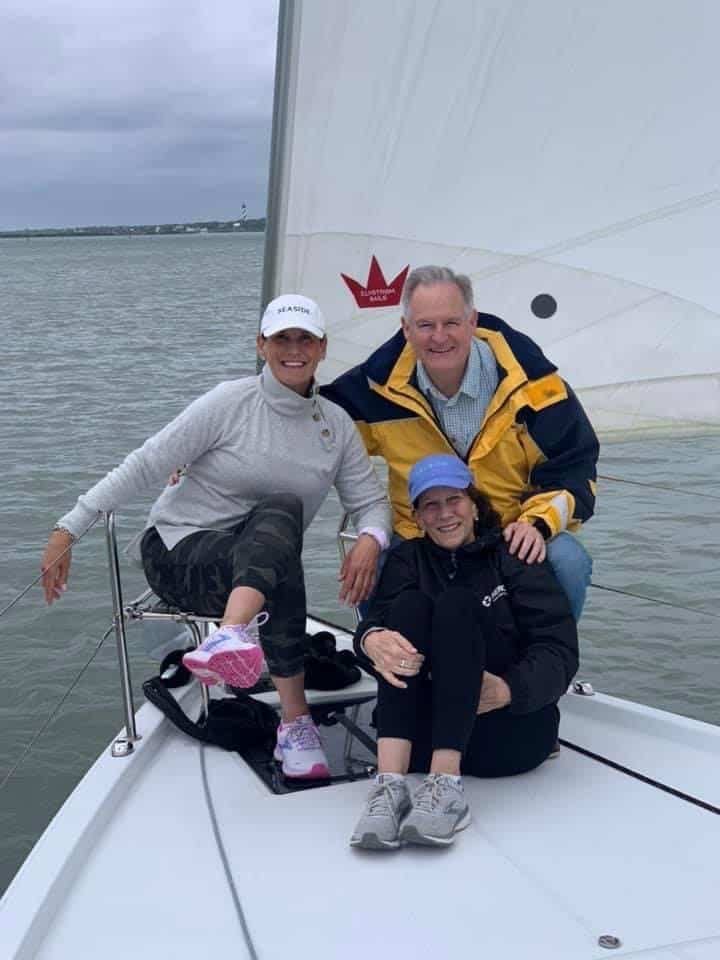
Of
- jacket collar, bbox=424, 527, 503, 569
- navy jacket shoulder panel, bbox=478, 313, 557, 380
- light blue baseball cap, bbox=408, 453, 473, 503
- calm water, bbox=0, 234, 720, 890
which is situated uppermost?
navy jacket shoulder panel, bbox=478, 313, 557, 380

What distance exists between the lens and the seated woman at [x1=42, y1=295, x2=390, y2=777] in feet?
8.20

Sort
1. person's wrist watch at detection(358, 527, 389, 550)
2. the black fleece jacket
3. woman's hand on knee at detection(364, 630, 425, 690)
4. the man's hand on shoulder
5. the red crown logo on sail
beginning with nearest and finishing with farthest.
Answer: woman's hand on knee at detection(364, 630, 425, 690) < the black fleece jacket < the man's hand on shoulder < person's wrist watch at detection(358, 527, 389, 550) < the red crown logo on sail

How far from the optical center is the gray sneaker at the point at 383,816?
6.59ft

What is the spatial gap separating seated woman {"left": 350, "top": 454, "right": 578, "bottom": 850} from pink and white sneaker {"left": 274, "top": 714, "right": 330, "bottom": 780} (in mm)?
233

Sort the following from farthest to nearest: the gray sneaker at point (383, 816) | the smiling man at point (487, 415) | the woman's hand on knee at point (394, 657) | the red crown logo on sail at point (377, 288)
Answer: the red crown logo on sail at point (377, 288) → the smiling man at point (487, 415) → the woman's hand on knee at point (394, 657) → the gray sneaker at point (383, 816)

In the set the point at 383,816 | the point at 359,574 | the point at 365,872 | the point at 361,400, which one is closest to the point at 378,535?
the point at 359,574

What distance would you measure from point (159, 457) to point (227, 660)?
2.17 feet

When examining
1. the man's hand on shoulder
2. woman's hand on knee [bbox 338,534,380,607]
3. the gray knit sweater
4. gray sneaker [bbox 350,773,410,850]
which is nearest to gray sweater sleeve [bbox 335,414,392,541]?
the gray knit sweater

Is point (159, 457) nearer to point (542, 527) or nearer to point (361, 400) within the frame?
point (361, 400)

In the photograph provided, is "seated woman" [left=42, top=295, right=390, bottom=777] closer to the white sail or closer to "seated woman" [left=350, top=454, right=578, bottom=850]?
"seated woman" [left=350, top=454, right=578, bottom=850]

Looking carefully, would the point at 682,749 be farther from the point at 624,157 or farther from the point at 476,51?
the point at 476,51

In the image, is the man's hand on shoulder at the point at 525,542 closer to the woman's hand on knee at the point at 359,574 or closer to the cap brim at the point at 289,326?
the woman's hand on knee at the point at 359,574

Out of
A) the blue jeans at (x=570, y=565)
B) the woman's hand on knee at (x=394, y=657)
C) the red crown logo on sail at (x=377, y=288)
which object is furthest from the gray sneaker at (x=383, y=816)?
the red crown logo on sail at (x=377, y=288)

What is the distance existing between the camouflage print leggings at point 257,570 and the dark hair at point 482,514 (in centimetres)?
38
